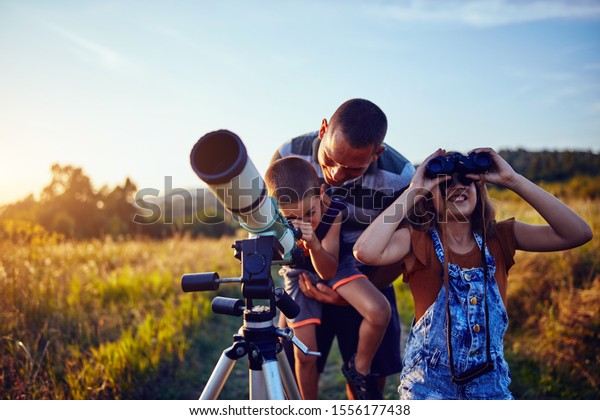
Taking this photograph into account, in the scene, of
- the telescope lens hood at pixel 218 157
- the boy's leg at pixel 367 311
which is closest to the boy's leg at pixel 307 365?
the boy's leg at pixel 367 311

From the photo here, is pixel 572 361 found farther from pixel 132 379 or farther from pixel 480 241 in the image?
pixel 132 379

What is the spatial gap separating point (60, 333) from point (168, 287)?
213cm

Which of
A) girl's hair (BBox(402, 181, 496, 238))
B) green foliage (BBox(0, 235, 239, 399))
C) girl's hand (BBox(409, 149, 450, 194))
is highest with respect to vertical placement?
girl's hand (BBox(409, 149, 450, 194))

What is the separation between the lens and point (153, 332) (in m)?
4.40

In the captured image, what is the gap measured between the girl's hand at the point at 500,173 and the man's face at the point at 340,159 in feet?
2.34

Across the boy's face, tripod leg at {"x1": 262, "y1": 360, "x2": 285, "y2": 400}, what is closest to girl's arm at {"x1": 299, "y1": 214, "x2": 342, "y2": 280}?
the boy's face

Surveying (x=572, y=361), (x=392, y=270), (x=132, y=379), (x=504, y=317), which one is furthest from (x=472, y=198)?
(x=132, y=379)

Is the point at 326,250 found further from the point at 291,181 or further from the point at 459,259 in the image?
the point at 459,259

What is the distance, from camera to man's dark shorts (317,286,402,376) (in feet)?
10.6

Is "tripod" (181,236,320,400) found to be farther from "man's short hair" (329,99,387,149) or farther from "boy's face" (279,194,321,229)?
"man's short hair" (329,99,387,149)

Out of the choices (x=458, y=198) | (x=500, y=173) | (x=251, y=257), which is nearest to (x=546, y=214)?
(x=500, y=173)

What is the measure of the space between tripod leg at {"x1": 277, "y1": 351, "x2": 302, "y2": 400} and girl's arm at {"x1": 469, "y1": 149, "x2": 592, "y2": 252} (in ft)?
4.04

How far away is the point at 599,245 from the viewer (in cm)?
501

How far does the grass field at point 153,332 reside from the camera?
3582 millimetres
